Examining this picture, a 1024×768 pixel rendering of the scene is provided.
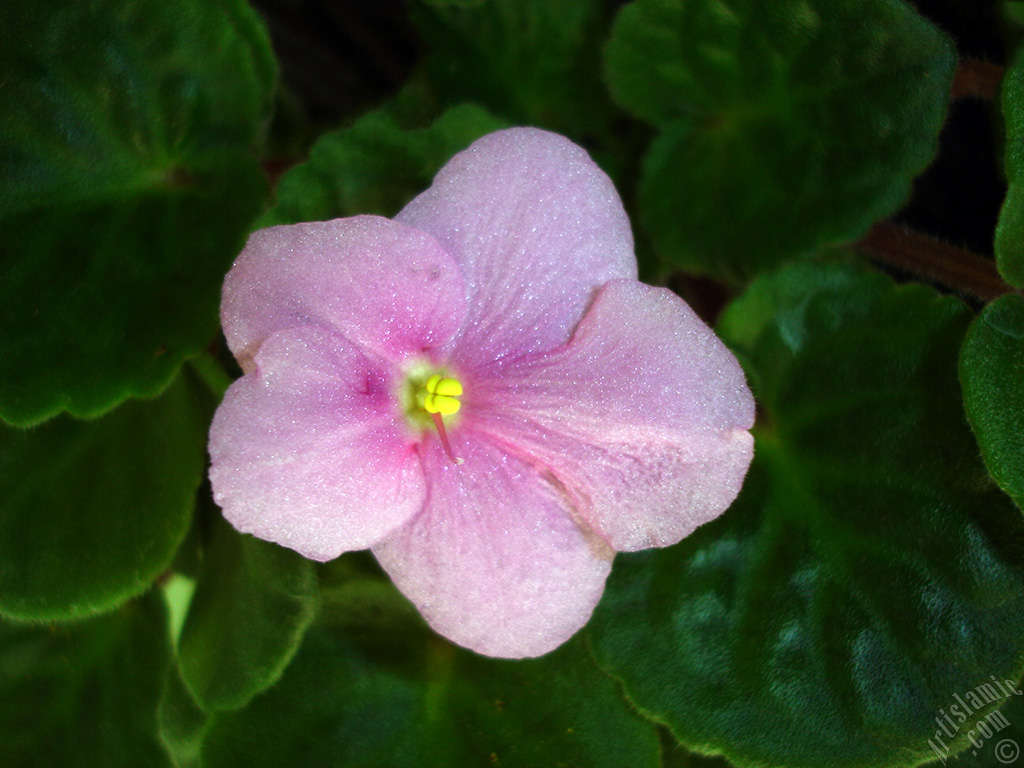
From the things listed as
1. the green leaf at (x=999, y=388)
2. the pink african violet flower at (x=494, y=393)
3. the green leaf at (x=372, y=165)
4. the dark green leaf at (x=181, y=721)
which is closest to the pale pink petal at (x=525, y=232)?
the pink african violet flower at (x=494, y=393)

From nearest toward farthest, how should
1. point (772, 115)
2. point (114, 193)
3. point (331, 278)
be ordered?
point (331, 278) < point (114, 193) < point (772, 115)

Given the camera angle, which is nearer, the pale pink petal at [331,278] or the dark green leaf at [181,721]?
the pale pink petal at [331,278]

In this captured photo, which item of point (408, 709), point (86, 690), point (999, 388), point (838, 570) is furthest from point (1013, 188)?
point (86, 690)

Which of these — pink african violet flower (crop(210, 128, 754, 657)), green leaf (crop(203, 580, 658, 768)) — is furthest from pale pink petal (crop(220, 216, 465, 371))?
green leaf (crop(203, 580, 658, 768))

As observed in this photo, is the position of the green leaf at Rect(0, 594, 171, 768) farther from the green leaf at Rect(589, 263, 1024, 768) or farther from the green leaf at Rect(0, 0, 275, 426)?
the green leaf at Rect(589, 263, 1024, 768)

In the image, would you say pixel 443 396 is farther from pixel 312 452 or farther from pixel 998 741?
pixel 998 741

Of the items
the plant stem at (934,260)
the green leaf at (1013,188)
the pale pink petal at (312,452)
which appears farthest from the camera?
the plant stem at (934,260)

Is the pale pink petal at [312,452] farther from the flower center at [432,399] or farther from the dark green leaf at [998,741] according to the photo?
the dark green leaf at [998,741]

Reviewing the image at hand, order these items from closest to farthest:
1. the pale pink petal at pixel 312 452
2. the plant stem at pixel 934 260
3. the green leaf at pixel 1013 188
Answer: the pale pink petal at pixel 312 452, the green leaf at pixel 1013 188, the plant stem at pixel 934 260
